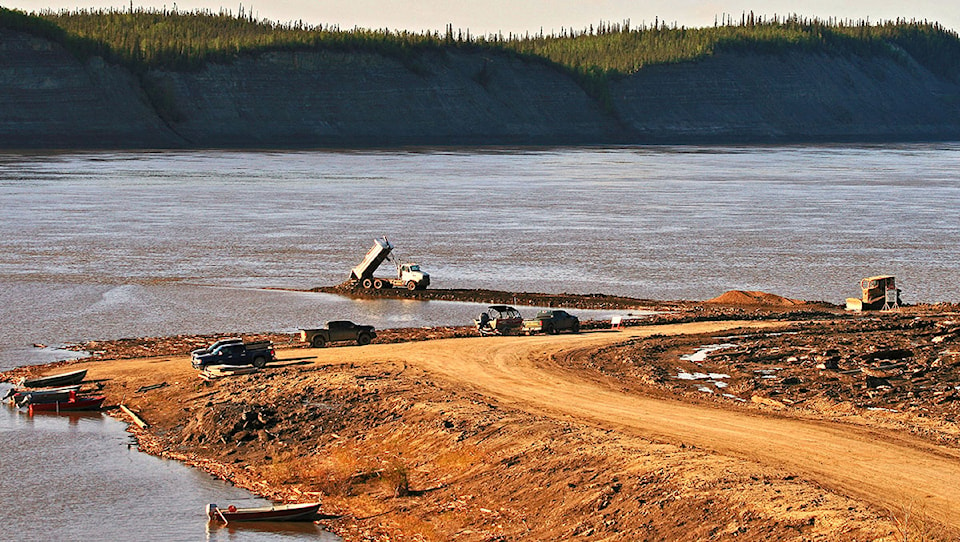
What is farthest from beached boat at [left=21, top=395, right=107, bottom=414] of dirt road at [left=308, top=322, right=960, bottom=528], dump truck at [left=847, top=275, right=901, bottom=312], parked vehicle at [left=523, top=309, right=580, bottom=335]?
dump truck at [left=847, top=275, right=901, bottom=312]

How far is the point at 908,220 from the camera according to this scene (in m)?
90.6

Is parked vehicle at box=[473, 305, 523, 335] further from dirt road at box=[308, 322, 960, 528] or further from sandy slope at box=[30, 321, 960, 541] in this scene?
sandy slope at box=[30, 321, 960, 541]

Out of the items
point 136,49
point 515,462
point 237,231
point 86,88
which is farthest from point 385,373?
point 136,49

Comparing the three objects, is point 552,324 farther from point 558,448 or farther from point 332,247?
point 332,247

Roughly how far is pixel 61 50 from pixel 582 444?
161 metres

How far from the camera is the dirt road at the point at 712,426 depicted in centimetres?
2150

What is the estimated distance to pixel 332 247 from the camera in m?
73.5

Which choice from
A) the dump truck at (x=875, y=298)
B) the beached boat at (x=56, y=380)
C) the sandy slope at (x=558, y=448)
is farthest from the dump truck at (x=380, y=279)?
the beached boat at (x=56, y=380)

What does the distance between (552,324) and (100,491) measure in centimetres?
1840

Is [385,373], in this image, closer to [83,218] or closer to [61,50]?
[83,218]

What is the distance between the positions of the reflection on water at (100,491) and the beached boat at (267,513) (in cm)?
23

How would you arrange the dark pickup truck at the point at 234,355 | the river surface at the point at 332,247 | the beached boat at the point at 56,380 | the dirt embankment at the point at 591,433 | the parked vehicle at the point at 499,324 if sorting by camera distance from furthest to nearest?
1. the parked vehicle at the point at 499,324
2. the dark pickup truck at the point at 234,355
3. the beached boat at the point at 56,380
4. the river surface at the point at 332,247
5. the dirt embankment at the point at 591,433

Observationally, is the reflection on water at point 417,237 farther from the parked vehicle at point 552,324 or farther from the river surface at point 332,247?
the parked vehicle at point 552,324

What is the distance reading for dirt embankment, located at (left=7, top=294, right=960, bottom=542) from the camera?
21.3 meters
